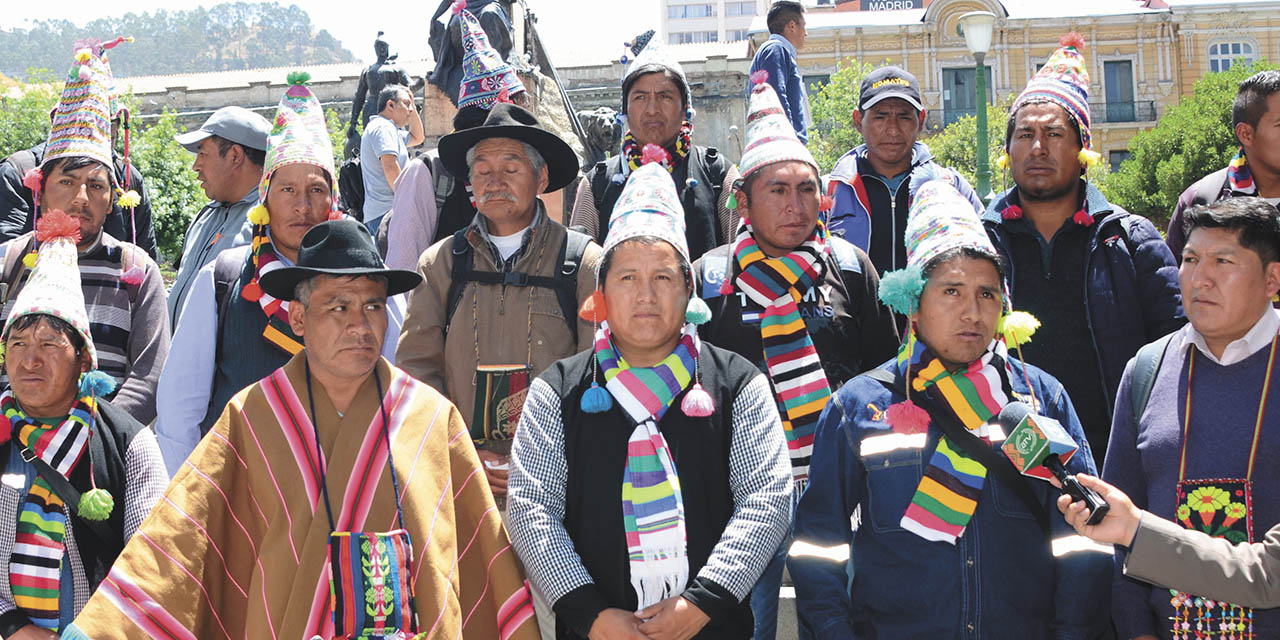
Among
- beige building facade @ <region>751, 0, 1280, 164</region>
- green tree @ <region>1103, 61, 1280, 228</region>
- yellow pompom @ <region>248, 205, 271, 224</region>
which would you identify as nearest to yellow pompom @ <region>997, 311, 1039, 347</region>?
yellow pompom @ <region>248, 205, 271, 224</region>

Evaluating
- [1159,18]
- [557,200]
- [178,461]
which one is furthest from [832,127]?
[178,461]

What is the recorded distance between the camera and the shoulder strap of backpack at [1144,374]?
381cm

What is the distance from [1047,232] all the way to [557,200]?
2.89 m

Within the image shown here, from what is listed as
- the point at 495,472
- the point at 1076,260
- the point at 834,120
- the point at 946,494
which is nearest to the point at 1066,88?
the point at 1076,260

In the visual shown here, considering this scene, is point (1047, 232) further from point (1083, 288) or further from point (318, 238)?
point (318, 238)

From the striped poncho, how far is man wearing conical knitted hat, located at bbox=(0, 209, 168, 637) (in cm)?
54

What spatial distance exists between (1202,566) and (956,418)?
2.61ft

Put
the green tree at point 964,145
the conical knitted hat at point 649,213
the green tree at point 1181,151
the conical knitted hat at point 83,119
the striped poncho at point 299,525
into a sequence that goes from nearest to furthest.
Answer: the striped poncho at point 299,525 < the conical knitted hat at point 649,213 < the conical knitted hat at point 83,119 < the green tree at point 1181,151 < the green tree at point 964,145

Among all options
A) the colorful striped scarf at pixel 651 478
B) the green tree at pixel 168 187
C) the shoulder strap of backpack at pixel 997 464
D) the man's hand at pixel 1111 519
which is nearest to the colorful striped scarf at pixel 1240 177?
the shoulder strap of backpack at pixel 997 464

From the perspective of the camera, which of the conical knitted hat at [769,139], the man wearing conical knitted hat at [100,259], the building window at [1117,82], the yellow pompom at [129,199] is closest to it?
the conical knitted hat at [769,139]

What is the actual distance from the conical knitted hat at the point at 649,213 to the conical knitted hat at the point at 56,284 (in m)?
1.92

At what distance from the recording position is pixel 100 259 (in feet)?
17.2

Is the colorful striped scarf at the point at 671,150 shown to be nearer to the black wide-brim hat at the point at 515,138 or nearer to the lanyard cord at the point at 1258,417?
the black wide-brim hat at the point at 515,138

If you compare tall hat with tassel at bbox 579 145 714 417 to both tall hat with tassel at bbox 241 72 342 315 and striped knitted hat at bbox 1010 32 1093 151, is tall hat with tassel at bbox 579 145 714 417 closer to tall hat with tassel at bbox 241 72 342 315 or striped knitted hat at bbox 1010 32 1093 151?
tall hat with tassel at bbox 241 72 342 315
